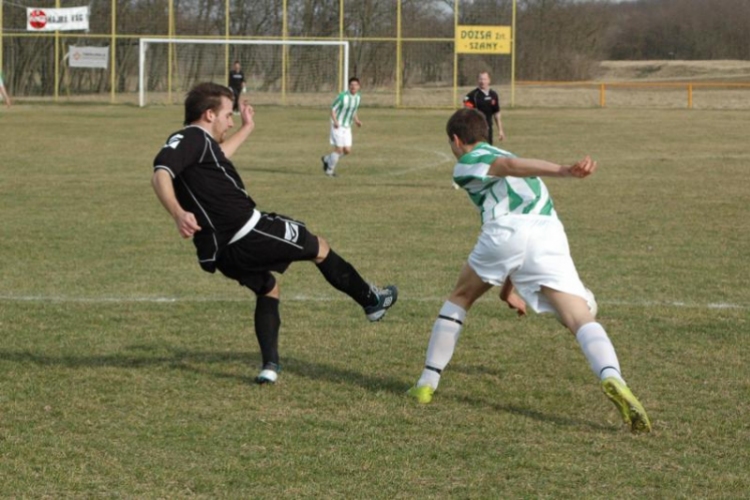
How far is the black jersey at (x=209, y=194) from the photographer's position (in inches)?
233

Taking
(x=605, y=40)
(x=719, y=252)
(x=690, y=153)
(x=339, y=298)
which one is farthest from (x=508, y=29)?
(x=339, y=298)

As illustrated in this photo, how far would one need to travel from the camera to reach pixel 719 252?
11164 mm

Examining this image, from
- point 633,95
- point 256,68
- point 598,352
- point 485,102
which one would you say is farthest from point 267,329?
point 633,95

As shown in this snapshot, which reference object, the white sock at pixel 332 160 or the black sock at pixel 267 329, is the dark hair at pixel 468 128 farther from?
the white sock at pixel 332 160

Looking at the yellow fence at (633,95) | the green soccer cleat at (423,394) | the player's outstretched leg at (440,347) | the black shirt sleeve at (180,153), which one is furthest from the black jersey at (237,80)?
the green soccer cleat at (423,394)

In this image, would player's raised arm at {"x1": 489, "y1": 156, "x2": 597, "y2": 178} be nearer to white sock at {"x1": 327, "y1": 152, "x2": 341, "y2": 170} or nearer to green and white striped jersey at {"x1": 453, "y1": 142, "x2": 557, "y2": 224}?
green and white striped jersey at {"x1": 453, "y1": 142, "x2": 557, "y2": 224}

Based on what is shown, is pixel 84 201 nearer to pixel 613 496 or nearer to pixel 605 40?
pixel 613 496

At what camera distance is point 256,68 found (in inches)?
1742

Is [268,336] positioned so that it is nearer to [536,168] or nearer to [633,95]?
[536,168]

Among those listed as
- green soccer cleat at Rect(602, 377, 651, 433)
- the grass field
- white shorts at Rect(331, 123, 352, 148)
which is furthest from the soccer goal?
green soccer cleat at Rect(602, 377, 651, 433)

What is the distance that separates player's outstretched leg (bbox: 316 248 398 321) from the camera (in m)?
6.30

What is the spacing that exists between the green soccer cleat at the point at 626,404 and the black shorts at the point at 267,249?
175cm

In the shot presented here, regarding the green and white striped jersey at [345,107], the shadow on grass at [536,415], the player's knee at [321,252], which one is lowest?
the shadow on grass at [536,415]

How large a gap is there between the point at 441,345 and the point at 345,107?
15018mm
